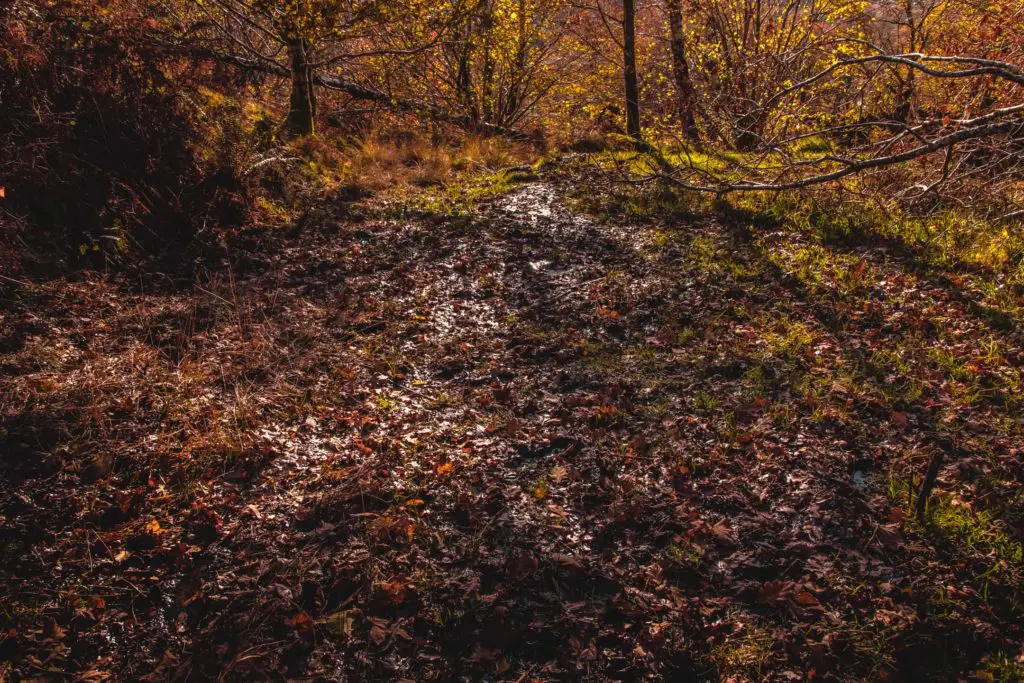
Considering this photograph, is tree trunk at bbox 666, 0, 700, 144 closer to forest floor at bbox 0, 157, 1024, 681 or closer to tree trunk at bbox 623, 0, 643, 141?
tree trunk at bbox 623, 0, 643, 141

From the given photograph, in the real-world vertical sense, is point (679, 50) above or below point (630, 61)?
above

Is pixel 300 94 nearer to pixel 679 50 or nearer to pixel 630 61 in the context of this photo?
pixel 630 61

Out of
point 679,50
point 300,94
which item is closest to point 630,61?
point 679,50

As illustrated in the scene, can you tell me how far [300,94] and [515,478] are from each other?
7.77 meters

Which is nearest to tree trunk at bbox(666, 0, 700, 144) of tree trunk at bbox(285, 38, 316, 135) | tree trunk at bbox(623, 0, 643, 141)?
tree trunk at bbox(623, 0, 643, 141)

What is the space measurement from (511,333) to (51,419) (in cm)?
358

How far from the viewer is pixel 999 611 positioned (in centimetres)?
264

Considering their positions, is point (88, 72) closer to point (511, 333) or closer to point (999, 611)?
point (511, 333)

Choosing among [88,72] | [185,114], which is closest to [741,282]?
[185,114]

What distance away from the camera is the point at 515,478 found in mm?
3682

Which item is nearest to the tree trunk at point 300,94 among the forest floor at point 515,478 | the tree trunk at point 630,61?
the forest floor at point 515,478

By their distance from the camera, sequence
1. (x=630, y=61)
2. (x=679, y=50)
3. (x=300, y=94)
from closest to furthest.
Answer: (x=300, y=94) → (x=630, y=61) → (x=679, y=50)

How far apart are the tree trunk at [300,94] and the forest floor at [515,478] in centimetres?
387

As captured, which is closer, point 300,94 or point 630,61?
point 300,94
